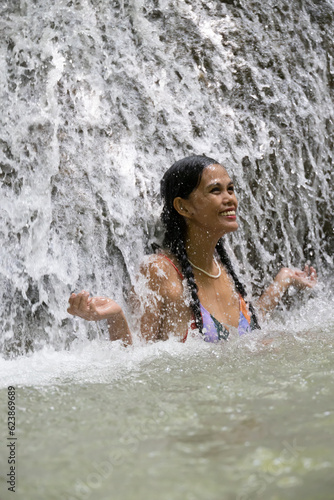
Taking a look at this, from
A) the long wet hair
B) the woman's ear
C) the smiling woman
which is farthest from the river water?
the woman's ear

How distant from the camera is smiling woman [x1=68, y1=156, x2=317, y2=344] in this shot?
2885 mm

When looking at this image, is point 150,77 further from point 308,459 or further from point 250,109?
point 308,459

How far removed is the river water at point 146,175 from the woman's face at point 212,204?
59 centimetres

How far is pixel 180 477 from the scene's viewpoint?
4.26 feet

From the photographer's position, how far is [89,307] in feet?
8.18

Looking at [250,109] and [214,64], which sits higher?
[214,64]

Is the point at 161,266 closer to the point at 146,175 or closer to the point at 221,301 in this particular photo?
the point at 221,301

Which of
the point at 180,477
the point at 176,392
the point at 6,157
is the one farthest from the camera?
the point at 6,157

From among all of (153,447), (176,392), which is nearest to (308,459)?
(153,447)

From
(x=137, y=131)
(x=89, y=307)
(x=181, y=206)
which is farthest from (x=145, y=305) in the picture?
(x=137, y=131)

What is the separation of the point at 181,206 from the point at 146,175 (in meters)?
0.67

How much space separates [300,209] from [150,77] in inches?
53.3

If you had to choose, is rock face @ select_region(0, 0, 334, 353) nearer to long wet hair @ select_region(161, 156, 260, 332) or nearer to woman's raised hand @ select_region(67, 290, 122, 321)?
long wet hair @ select_region(161, 156, 260, 332)

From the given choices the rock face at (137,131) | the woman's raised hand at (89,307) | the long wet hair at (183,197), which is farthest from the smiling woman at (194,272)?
the rock face at (137,131)
